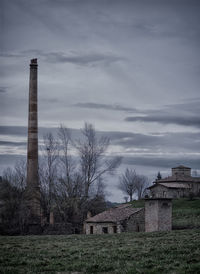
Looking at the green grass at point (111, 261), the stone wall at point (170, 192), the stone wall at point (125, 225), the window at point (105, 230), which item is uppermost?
the stone wall at point (170, 192)

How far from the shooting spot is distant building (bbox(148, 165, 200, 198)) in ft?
221

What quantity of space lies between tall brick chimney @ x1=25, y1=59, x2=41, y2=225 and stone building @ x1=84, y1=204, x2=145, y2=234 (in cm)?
776

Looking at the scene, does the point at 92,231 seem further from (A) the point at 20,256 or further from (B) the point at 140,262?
(B) the point at 140,262

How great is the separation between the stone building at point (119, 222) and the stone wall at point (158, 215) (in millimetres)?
2799

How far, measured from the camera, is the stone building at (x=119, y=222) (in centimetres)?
3750

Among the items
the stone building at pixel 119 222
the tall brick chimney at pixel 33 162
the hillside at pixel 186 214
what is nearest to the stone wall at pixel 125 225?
the stone building at pixel 119 222

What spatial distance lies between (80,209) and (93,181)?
447 cm

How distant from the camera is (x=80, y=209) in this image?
1853 inches

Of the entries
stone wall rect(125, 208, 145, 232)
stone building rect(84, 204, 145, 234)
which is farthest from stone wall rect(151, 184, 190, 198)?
stone wall rect(125, 208, 145, 232)

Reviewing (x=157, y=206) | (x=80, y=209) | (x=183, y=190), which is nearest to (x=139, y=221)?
(x=157, y=206)

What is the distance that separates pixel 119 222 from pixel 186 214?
11.7 metres

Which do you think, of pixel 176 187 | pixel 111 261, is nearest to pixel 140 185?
pixel 176 187

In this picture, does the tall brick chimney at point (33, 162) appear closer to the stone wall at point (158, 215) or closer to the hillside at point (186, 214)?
the stone wall at point (158, 215)

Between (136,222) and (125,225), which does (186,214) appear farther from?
(125,225)
